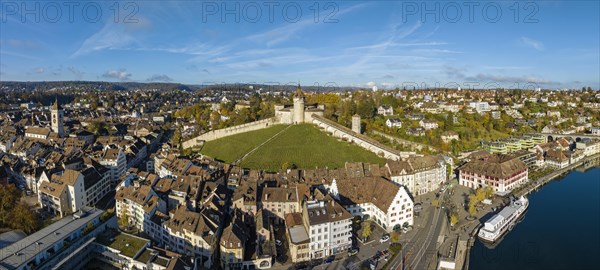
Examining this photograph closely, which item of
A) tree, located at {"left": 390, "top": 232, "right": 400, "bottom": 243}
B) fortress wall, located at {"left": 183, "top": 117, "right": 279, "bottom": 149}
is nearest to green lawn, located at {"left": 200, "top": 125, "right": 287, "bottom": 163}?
fortress wall, located at {"left": 183, "top": 117, "right": 279, "bottom": 149}

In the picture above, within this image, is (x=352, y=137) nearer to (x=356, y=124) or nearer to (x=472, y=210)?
(x=356, y=124)

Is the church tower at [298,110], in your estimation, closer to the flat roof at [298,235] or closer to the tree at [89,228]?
the flat roof at [298,235]

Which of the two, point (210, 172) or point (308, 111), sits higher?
point (308, 111)

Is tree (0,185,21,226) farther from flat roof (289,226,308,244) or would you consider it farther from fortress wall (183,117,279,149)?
fortress wall (183,117,279,149)

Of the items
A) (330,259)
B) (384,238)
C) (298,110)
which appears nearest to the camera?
(330,259)

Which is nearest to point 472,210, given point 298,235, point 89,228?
point 298,235

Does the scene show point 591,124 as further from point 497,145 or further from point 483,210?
point 483,210

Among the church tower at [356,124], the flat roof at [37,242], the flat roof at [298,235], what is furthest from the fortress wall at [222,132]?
the flat roof at [298,235]

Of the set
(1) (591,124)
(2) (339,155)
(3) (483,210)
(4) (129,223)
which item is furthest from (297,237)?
(1) (591,124)
